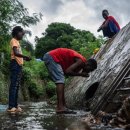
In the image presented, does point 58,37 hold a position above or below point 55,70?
above

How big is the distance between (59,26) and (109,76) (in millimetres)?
41406

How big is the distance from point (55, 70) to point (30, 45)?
71.5 feet

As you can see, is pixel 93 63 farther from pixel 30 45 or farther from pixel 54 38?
pixel 54 38

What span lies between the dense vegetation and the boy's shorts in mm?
7094

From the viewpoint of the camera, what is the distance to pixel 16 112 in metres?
6.85

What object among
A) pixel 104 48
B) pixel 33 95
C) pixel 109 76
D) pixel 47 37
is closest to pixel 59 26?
pixel 47 37

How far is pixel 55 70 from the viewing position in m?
7.06

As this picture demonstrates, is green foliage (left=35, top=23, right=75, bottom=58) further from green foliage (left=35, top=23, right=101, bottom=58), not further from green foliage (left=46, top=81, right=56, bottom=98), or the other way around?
green foliage (left=46, top=81, right=56, bottom=98)

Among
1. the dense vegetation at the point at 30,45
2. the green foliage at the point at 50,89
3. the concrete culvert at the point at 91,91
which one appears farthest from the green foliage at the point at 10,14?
the green foliage at the point at 50,89

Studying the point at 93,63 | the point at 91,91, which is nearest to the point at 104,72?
the point at 91,91

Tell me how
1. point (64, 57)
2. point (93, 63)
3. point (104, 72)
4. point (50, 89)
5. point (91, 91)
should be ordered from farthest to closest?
point (50, 89)
point (91, 91)
point (104, 72)
point (64, 57)
point (93, 63)

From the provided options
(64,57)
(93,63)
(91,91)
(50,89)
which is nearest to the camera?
(93,63)

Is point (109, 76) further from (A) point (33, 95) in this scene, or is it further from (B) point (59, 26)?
(B) point (59, 26)

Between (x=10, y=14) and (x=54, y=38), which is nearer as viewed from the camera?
(x=10, y=14)
